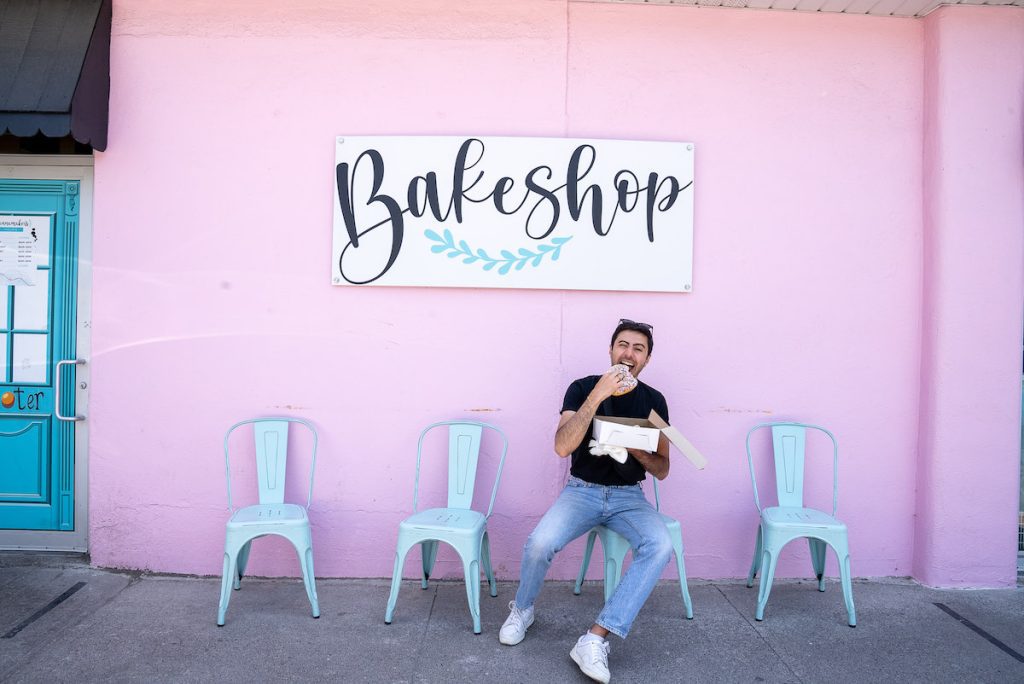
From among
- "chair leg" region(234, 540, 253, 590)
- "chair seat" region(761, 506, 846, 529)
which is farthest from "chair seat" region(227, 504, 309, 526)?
"chair seat" region(761, 506, 846, 529)

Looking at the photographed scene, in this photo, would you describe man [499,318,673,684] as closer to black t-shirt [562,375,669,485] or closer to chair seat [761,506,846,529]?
black t-shirt [562,375,669,485]

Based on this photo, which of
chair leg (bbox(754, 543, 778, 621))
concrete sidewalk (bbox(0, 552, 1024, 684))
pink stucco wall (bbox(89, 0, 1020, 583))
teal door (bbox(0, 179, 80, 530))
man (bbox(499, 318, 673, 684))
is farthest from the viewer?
teal door (bbox(0, 179, 80, 530))

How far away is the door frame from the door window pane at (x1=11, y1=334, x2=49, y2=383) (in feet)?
0.77

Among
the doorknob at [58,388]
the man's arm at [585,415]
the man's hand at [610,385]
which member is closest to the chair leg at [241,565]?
the doorknob at [58,388]

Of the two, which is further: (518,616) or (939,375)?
(939,375)

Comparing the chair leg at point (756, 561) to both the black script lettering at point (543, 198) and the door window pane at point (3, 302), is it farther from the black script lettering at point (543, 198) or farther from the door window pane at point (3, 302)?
the door window pane at point (3, 302)

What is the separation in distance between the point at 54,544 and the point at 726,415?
13.8ft

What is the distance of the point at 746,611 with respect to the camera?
3.89m

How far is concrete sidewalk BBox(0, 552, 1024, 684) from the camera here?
318cm

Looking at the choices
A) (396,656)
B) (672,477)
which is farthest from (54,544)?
(672,477)

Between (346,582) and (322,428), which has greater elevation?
(322,428)

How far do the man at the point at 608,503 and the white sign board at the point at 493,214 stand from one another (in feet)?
2.23

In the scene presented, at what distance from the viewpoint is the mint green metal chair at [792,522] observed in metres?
3.70

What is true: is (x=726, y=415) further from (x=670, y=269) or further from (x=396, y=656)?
(x=396, y=656)
